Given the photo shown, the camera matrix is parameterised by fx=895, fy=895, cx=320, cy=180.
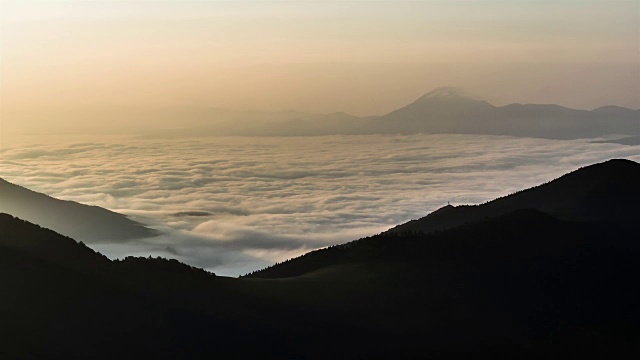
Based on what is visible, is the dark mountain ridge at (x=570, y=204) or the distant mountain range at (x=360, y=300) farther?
the dark mountain ridge at (x=570, y=204)

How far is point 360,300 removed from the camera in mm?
54125

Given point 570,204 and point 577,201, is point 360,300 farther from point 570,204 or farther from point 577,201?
point 577,201

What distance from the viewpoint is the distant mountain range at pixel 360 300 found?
4425cm

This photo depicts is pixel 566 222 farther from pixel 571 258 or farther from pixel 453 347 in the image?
pixel 453 347

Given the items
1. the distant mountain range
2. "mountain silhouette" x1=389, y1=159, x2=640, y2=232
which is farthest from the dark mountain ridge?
the distant mountain range

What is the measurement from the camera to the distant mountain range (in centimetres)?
4425

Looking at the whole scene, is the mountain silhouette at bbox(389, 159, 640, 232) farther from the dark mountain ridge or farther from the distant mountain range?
the distant mountain range

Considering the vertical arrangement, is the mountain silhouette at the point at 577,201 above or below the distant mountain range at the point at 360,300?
above

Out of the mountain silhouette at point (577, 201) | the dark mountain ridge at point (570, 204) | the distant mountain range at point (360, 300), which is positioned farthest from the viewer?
the mountain silhouette at point (577, 201)

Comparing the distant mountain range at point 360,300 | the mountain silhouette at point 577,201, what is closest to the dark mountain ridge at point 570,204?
the mountain silhouette at point 577,201

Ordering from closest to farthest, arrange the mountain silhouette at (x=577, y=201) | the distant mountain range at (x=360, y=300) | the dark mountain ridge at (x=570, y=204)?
1. the distant mountain range at (x=360, y=300)
2. the dark mountain ridge at (x=570, y=204)
3. the mountain silhouette at (x=577, y=201)

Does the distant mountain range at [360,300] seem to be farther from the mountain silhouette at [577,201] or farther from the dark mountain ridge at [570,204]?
the mountain silhouette at [577,201]

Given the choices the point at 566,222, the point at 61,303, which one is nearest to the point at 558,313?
the point at 566,222

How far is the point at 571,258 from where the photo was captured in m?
66.0
